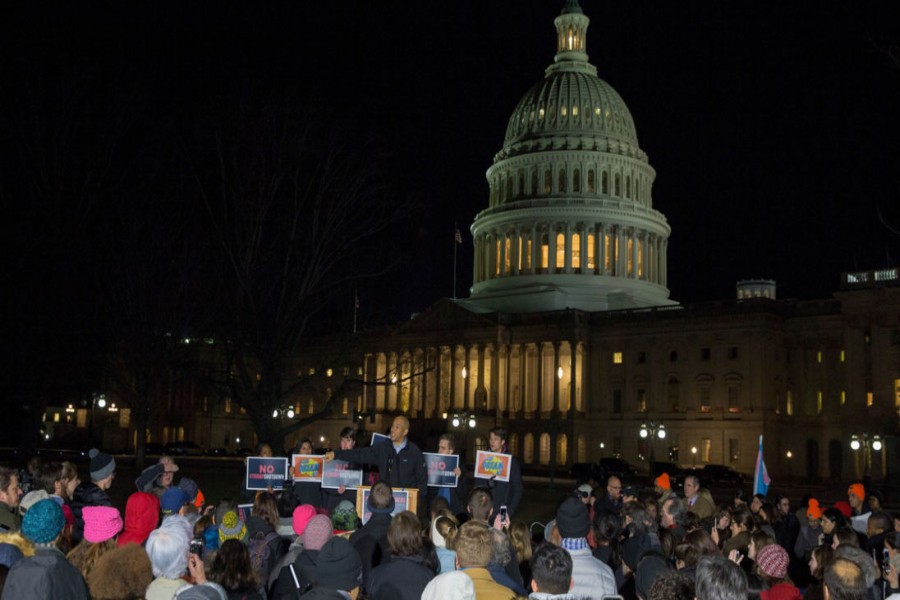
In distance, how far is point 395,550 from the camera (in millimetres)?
9102

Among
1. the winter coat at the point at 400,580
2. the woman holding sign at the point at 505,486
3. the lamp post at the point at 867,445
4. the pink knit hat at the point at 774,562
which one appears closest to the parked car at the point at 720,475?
the lamp post at the point at 867,445

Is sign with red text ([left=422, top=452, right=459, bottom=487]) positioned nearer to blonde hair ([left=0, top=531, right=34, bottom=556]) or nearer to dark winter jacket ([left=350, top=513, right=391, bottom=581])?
dark winter jacket ([left=350, top=513, right=391, bottom=581])

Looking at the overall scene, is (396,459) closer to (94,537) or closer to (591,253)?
(94,537)

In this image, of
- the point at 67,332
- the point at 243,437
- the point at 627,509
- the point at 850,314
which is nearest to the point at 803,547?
the point at 627,509

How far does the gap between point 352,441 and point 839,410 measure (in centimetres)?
7565

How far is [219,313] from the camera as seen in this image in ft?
120

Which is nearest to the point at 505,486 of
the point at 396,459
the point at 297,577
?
the point at 396,459

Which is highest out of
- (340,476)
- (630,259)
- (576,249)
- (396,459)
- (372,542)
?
(576,249)

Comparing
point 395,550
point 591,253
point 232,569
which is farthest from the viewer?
point 591,253

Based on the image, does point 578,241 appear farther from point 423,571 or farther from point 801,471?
point 423,571

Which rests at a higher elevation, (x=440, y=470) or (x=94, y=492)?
(x=440, y=470)

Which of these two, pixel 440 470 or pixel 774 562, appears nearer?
pixel 774 562

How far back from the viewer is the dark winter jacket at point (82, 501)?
11992 millimetres

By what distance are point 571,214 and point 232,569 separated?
10310 cm
